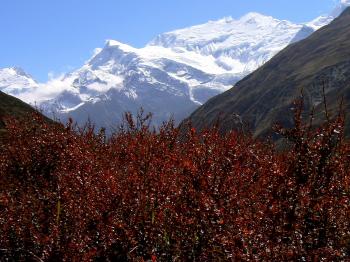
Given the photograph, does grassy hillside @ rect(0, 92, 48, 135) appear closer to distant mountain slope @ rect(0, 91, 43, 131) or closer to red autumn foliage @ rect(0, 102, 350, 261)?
distant mountain slope @ rect(0, 91, 43, 131)

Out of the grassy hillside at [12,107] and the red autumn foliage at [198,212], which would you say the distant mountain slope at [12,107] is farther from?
the red autumn foliage at [198,212]

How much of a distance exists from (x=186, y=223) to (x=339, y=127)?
3.50 metres

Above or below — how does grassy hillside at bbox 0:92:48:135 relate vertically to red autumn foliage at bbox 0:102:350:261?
above

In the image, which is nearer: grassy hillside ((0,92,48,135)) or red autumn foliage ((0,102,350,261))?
red autumn foliage ((0,102,350,261))

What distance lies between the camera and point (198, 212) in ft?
26.8

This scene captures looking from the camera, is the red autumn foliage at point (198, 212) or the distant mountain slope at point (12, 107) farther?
the distant mountain slope at point (12, 107)

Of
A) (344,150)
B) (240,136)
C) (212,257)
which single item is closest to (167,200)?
(212,257)

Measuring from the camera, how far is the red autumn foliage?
24.7 ft

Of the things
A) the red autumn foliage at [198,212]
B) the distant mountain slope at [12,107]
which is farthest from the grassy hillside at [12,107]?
the red autumn foliage at [198,212]

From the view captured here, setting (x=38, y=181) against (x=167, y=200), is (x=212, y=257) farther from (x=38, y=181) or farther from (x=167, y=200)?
(x=38, y=181)

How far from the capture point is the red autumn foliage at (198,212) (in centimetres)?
753

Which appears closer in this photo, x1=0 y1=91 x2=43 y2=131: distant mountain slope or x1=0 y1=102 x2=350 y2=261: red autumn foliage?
x1=0 y1=102 x2=350 y2=261: red autumn foliage

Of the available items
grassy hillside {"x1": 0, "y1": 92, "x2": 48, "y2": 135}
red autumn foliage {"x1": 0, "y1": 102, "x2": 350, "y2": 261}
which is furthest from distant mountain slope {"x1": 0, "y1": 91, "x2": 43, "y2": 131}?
red autumn foliage {"x1": 0, "y1": 102, "x2": 350, "y2": 261}

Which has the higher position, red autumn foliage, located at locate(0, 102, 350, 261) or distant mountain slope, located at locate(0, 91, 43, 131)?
distant mountain slope, located at locate(0, 91, 43, 131)
